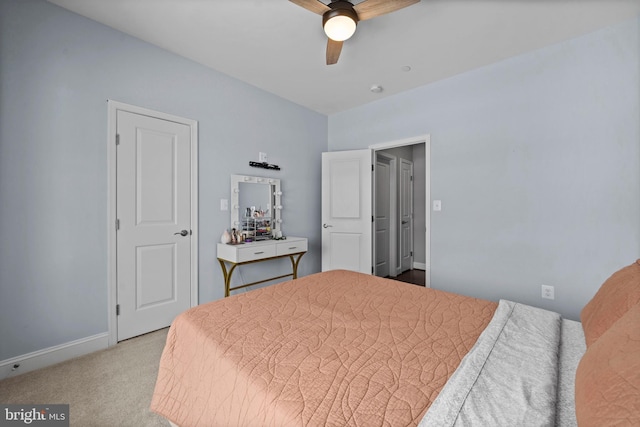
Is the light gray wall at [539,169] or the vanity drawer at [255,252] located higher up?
the light gray wall at [539,169]

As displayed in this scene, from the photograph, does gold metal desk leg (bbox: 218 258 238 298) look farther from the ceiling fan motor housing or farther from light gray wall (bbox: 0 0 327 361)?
the ceiling fan motor housing

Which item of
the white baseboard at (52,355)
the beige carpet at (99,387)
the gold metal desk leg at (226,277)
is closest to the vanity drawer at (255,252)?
the gold metal desk leg at (226,277)

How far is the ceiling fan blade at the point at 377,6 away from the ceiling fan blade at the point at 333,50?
25 cm

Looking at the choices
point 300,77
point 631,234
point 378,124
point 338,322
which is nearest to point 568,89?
point 631,234

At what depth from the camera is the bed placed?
26.0 inches

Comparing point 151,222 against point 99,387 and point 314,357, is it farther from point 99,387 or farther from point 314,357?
point 314,357

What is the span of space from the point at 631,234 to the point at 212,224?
365cm

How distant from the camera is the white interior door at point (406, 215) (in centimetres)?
494

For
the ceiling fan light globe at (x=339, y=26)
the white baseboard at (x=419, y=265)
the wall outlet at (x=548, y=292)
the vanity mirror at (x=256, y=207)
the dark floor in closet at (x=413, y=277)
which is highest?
the ceiling fan light globe at (x=339, y=26)

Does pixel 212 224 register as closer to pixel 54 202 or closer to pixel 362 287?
pixel 54 202

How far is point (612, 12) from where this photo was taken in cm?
207

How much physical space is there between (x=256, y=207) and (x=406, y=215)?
297 centimetres

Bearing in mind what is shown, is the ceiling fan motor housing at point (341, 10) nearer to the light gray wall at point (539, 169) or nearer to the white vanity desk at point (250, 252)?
the light gray wall at point (539, 169)

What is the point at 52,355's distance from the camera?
2008 mm
